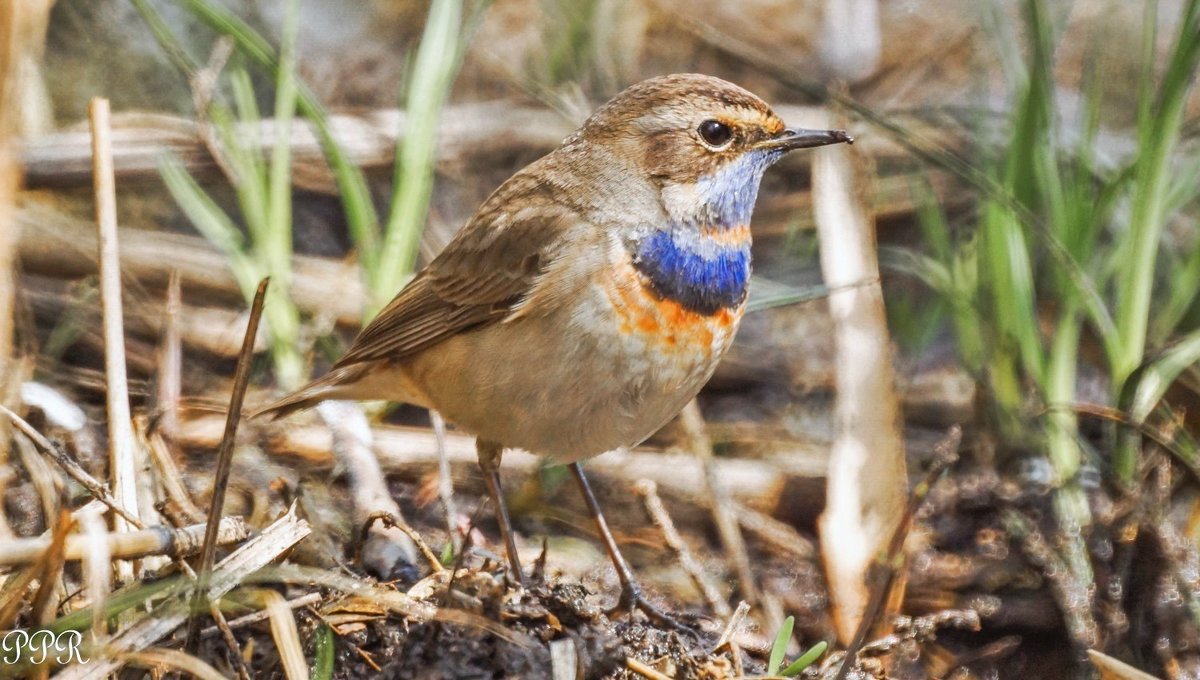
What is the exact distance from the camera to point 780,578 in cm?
534

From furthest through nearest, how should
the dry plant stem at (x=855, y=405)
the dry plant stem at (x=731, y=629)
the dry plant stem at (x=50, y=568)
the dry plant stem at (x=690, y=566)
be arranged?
the dry plant stem at (x=855, y=405)
the dry plant stem at (x=690, y=566)
the dry plant stem at (x=731, y=629)
the dry plant stem at (x=50, y=568)

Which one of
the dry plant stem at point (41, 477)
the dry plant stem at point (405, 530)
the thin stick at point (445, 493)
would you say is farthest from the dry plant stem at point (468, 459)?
the dry plant stem at point (405, 530)

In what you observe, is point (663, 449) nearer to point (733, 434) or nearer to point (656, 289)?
point (733, 434)

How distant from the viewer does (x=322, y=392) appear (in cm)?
507

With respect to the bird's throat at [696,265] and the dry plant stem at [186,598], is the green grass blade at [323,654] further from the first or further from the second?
the bird's throat at [696,265]

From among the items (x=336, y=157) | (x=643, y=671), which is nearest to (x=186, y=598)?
(x=643, y=671)

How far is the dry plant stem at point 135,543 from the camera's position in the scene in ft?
10.3

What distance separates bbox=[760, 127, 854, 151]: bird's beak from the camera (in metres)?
4.72

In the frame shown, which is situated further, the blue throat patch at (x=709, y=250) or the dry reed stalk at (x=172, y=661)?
the blue throat patch at (x=709, y=250)

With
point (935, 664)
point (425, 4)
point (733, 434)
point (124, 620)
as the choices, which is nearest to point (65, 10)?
point (425, 4)

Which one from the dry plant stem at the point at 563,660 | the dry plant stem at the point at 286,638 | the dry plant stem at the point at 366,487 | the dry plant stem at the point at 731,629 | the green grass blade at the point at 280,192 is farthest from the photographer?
the green grass blade at the point at 280,192

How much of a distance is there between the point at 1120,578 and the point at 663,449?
209 centimetres

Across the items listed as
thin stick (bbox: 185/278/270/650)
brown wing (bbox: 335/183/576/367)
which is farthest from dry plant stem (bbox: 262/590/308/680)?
brown wing (bbox: 335/183/576/367)

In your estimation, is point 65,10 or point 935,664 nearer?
point 935,664
